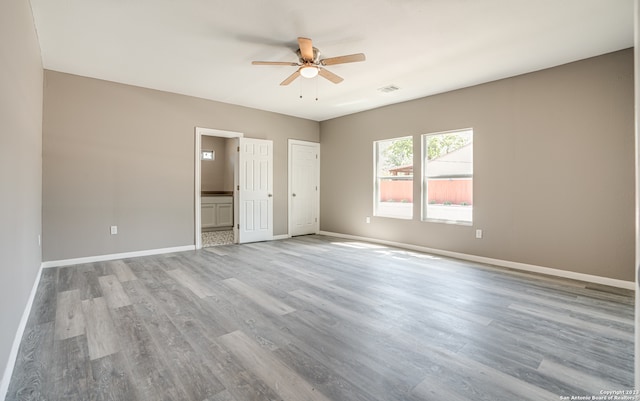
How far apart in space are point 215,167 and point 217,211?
1435mm

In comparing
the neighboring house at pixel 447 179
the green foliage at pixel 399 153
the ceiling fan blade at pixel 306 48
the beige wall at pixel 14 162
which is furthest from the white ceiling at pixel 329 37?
the green foliage at pixel 399 153

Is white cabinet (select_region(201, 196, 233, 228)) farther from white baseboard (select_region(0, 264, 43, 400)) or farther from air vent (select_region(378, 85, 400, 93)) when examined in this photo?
air vent (select_region(378, 85, 400, 93))

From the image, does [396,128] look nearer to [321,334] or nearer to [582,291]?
[582,291]

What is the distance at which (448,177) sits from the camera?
16.4 ft

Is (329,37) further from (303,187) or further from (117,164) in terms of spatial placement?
(303,187)

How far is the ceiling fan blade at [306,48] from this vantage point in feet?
9.74

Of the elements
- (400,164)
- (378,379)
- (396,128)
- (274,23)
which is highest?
(274,23)

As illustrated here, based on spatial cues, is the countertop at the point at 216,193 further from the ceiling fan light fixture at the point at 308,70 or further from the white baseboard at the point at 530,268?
the ceiling fan light fixture at the point at 308,70

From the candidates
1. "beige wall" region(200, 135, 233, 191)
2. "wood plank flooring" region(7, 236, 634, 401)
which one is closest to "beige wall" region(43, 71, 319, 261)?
"wood plank flooring" region(7, 236, 634, 401)

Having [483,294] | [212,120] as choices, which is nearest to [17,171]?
[212,120]

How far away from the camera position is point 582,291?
10.6 ft

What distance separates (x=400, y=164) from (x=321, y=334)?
13.8ft

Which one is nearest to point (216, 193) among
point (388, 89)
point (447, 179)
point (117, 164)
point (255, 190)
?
point (255, 190)

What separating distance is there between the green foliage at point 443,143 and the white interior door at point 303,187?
2861 mm
